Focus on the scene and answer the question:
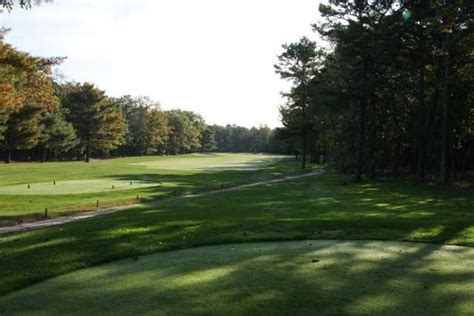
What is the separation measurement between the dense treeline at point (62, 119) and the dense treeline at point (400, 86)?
19.9m

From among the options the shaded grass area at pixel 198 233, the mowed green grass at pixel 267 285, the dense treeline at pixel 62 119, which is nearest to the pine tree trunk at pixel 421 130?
the shaded grass area at pixel 198 233

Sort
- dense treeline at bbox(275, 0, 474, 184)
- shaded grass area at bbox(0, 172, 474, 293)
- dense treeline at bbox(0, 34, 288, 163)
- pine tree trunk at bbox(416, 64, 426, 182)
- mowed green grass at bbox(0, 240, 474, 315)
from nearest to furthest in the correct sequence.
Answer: mowed green grass at bbox(0, 240, 474, 315) → shaded grass area at bbox(0, 172, 474, 293) → dense treeline at bbox(275, 0, 474, 184) → pine tree trunk at bbox(416, 64, 426, 182) → dense treeline at bbox(0, 34, 288, 163)

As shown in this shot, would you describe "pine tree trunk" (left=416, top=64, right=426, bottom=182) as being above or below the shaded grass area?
above

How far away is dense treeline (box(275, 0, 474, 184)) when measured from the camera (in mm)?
31594

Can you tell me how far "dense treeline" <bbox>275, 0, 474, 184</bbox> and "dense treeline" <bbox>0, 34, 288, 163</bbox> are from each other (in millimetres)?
19880

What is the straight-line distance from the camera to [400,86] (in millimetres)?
38969

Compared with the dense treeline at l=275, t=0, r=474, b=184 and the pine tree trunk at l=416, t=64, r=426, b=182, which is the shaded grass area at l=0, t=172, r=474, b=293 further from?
the pine tree trunk at l=416, t=64, r=426, b=182

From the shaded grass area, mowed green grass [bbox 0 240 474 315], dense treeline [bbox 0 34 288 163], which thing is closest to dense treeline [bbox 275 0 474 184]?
the shaded grass area

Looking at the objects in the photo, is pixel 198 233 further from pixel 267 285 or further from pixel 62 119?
pixel 62 119

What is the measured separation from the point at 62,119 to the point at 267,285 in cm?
7954

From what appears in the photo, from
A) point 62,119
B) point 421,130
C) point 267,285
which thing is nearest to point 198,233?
point 267,285

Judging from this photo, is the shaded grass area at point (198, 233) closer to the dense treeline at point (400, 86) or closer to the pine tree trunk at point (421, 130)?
the dense treeline at point (400, 86)

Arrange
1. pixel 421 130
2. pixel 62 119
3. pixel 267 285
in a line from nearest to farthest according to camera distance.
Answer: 1. pixel 267 285
2. pixel 421 130
3. pixel 62 119

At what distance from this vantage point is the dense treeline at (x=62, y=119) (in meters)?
41.5
